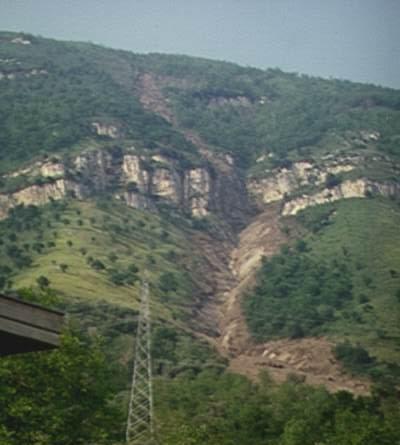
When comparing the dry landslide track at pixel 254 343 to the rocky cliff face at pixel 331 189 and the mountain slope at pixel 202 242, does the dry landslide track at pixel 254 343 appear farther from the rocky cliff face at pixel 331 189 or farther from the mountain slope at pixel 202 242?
the rocky cliff face at pixel 331 189

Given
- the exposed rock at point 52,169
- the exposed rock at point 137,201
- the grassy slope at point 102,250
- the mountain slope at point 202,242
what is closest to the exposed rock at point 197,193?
the mountain slope at point 202,242

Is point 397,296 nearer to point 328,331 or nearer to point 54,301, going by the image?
point 328,331

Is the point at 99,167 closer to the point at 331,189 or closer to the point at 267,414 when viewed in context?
the point at 331,189

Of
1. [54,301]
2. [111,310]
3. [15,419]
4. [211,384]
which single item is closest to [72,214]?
[111,310]

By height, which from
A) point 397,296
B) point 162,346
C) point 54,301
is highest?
point 397,296

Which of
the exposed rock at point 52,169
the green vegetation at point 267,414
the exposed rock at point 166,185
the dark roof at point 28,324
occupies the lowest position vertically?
the dark roof at point 28,324

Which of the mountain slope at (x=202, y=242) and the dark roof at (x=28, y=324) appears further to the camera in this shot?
the mountain slope at (x=202, y=242)

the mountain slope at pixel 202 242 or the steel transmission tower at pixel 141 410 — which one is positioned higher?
the mountain slope at pixel 202 242
